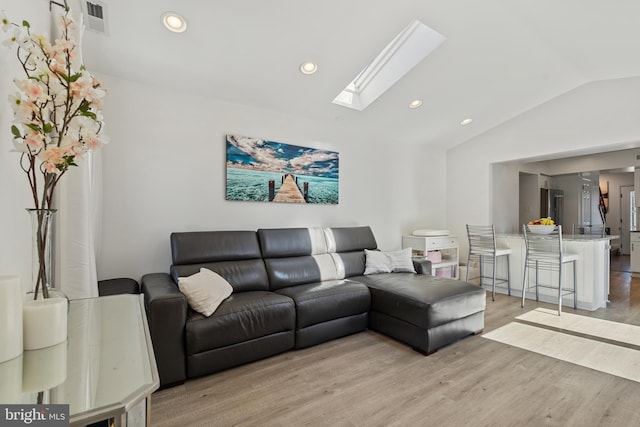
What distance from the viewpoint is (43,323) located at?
2.78 feet

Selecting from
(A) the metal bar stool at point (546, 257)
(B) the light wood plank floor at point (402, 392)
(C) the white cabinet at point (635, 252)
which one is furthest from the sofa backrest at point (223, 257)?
(C) the white cabinet at point (635, 252)

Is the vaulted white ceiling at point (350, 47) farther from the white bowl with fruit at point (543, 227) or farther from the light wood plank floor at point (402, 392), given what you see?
the light wood plank floor at point (402, 392)

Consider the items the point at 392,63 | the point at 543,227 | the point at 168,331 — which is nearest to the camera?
the point at 168,331

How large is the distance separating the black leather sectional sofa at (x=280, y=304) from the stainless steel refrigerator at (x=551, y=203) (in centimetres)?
498

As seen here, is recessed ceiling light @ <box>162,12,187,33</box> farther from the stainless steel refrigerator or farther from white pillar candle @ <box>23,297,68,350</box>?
the stainless steel refrigerator

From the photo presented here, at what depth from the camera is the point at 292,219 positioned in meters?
3.71

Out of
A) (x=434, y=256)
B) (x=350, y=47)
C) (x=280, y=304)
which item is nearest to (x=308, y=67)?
(x=350, y=47)

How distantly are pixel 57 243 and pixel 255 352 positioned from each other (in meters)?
1.51

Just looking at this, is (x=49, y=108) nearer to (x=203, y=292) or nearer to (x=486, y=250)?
(x=203, y=292)

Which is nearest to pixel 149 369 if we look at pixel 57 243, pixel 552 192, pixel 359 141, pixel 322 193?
pixel 57 243

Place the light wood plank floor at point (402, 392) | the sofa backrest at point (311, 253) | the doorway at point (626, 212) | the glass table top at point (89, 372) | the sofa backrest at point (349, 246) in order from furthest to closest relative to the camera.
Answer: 1. the doorway at point (626, 212)
2. the sofa backrest at point (349, 246)
3. the sofa backrest at point (311, 253)
4. the light wood plank floor at point (402, 392)
5. the glass table top at point (89, 372)

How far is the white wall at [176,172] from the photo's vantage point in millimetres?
2670

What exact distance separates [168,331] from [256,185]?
1.83 m

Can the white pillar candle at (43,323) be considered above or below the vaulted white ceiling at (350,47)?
below
